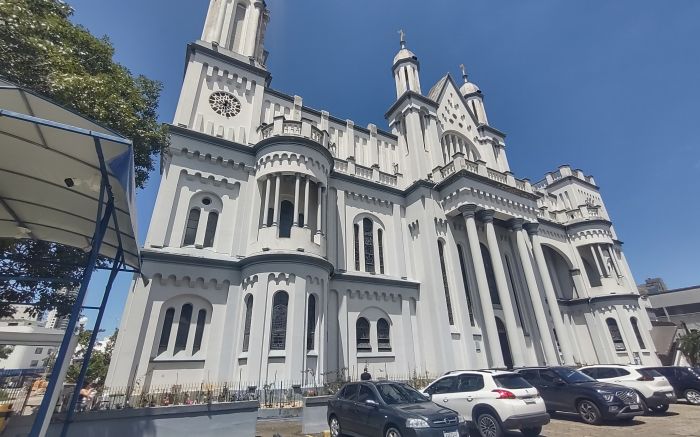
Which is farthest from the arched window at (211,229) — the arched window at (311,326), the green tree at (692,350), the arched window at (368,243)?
the green tree at (692,350)

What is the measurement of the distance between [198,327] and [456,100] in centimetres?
2940

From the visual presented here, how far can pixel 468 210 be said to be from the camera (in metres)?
21.9

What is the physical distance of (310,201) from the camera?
64.3ft

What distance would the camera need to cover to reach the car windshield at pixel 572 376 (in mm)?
11406

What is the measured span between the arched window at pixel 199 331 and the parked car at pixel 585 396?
1319 centimetres

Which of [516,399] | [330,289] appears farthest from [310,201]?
[516,399]

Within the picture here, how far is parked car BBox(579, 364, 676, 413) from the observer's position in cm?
1211

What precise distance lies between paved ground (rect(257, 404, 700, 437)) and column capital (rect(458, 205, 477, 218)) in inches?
489

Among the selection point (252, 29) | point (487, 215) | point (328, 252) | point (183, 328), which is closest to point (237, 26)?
point (252, 29)

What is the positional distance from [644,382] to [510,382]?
25.9ft

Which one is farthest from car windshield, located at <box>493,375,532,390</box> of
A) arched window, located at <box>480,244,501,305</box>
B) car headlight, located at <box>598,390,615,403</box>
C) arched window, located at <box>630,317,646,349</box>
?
arched window, located at <box>630,317,646,349</box>

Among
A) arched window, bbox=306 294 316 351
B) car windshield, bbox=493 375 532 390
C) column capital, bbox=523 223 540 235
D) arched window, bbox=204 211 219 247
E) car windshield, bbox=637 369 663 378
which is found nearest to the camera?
car windshield, bbox=493 375 532 390

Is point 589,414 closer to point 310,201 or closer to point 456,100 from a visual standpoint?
point 310,201

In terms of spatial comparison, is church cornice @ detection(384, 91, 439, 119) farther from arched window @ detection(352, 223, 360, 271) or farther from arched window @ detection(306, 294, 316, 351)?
arched window @ detection(306, 294, 316, 351)
